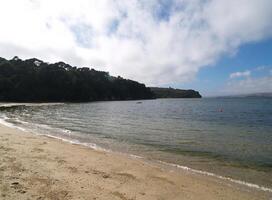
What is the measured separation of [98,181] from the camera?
410 inches

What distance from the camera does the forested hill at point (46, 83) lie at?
391 feet

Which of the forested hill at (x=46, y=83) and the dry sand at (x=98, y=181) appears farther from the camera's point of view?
the forested hill at (x=46, y=83)

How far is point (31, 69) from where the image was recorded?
132m

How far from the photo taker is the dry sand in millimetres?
8859

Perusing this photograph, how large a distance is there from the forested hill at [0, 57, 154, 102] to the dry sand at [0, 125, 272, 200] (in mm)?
112664

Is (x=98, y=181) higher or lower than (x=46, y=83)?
lower

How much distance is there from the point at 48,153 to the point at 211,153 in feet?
35.0

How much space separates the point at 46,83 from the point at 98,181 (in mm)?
133323

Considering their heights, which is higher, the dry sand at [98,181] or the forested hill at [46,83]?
the forested hill at [46,83]

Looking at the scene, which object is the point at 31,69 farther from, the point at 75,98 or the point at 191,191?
the point at 191,191

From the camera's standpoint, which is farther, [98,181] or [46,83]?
[46,83]

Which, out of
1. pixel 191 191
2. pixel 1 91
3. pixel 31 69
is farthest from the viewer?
pixel 31 69

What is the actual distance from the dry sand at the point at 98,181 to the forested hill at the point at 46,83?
11266 cm

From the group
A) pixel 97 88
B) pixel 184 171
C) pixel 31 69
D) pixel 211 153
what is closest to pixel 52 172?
pixel 184 171
